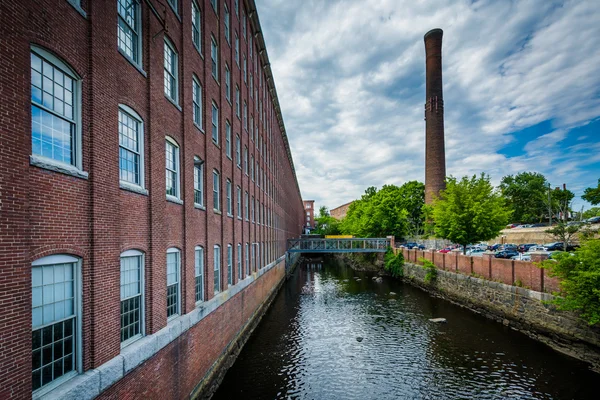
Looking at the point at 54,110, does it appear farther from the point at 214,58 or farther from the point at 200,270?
the point at 214,58

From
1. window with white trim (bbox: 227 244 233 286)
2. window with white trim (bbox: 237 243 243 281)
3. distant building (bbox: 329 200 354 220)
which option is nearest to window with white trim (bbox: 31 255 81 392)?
window with white trim (bbox: 227 244 233 286)

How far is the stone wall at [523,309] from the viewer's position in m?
14.6

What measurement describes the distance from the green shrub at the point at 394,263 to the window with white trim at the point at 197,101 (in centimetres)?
3394

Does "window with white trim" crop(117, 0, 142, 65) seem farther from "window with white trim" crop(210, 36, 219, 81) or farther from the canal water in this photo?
the canal water

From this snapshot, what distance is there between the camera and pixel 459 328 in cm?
1961

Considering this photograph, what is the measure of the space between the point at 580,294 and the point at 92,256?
17.6 meters

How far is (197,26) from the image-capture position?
42.7 ft

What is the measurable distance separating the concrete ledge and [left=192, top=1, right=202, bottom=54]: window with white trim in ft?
32.8

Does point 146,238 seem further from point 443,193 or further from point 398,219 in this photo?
point 398,219

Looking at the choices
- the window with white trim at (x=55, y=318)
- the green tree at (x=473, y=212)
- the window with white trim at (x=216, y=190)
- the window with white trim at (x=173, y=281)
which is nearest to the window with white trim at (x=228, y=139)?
the window with white trim at (x=216, y=190)

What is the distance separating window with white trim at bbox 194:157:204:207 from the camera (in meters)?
12.2

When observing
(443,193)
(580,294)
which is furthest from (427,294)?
(580,294)

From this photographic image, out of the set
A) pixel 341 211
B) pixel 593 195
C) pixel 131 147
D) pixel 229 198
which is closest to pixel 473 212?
pixel 229 198

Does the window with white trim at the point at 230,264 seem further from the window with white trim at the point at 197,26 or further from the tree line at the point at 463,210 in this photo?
the tree line at the point at 463,210
